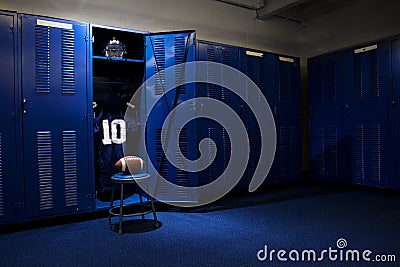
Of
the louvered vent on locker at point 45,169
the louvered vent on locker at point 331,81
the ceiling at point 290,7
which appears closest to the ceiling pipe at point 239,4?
the ceiling at point 290,7

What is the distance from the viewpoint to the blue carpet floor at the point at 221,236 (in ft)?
7.38

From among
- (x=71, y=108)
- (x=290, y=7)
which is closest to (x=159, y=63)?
(x=71, y=108)

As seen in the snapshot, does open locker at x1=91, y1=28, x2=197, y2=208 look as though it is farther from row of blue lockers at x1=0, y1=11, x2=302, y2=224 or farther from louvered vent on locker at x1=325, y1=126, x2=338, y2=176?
louvered vent on locker at x1=325, y1=126, x2=338, y2=176

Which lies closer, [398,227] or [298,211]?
[398,227]

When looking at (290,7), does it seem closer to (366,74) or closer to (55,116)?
(366,74)

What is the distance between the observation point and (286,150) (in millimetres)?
4727

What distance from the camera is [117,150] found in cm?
366

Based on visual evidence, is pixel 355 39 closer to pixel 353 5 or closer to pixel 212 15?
pixel 353 5

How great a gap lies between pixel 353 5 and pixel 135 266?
4.86m

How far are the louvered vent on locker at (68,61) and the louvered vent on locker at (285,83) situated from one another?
289cm

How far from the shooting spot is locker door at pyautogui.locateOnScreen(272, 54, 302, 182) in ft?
15.3

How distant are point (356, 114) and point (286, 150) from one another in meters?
1.07

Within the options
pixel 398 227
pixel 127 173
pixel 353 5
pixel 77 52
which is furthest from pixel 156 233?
pixel 353 5

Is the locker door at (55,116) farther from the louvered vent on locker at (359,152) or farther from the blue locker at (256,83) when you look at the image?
the louvered vent on locker at (359,152)
